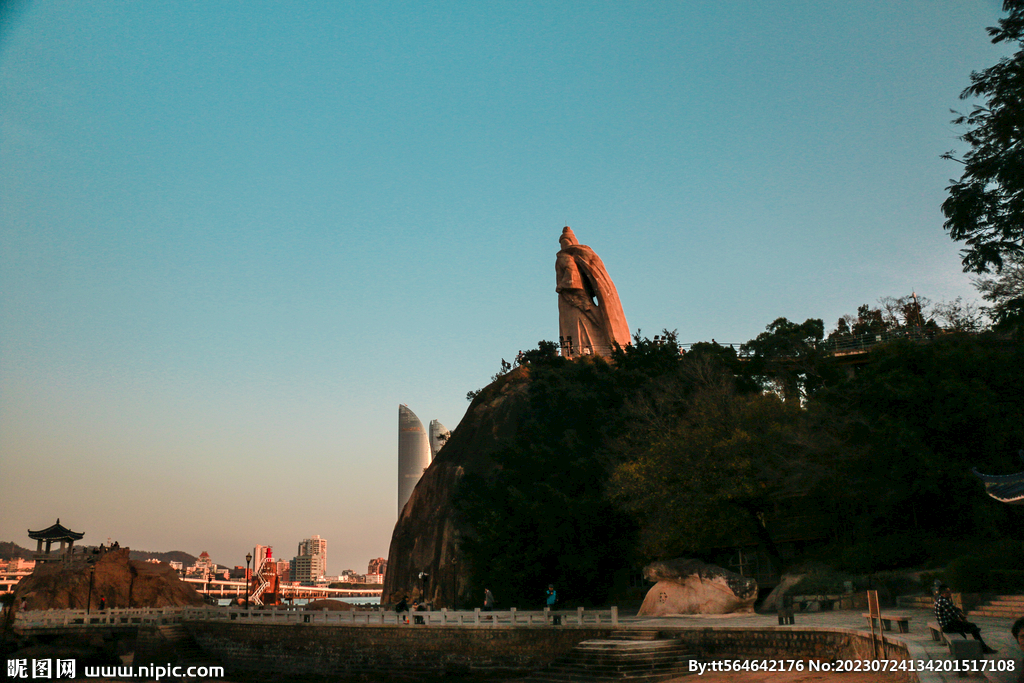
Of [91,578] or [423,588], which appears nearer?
[423,588]

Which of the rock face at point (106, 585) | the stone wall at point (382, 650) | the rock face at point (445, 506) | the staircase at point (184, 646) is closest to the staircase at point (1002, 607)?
the stone wall at point (382, 650)

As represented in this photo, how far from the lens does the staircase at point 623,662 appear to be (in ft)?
58.2

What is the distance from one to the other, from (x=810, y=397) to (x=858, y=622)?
57.1ft

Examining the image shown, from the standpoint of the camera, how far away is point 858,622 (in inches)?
693

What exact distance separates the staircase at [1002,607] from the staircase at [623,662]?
696cm

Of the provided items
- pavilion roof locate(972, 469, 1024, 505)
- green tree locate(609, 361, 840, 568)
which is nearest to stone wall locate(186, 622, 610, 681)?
green tree locate(609, 361, 840, 568)

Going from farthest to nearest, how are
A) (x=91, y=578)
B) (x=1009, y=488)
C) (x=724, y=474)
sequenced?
(x=91, y=578), (x=724, y=474), (x=1009, y=488)

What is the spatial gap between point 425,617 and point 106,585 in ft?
90.6

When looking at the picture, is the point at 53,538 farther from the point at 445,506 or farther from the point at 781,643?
the point at 781,643

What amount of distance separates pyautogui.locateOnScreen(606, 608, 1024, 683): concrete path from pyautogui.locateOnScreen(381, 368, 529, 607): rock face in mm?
16964

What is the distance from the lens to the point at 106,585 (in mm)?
42812

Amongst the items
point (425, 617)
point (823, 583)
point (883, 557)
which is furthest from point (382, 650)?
point (883, 557)

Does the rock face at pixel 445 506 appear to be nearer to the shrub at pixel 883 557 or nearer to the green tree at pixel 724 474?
the green tree at pixel 724 474

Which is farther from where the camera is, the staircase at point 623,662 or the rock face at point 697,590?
the rock face at point 697,590
